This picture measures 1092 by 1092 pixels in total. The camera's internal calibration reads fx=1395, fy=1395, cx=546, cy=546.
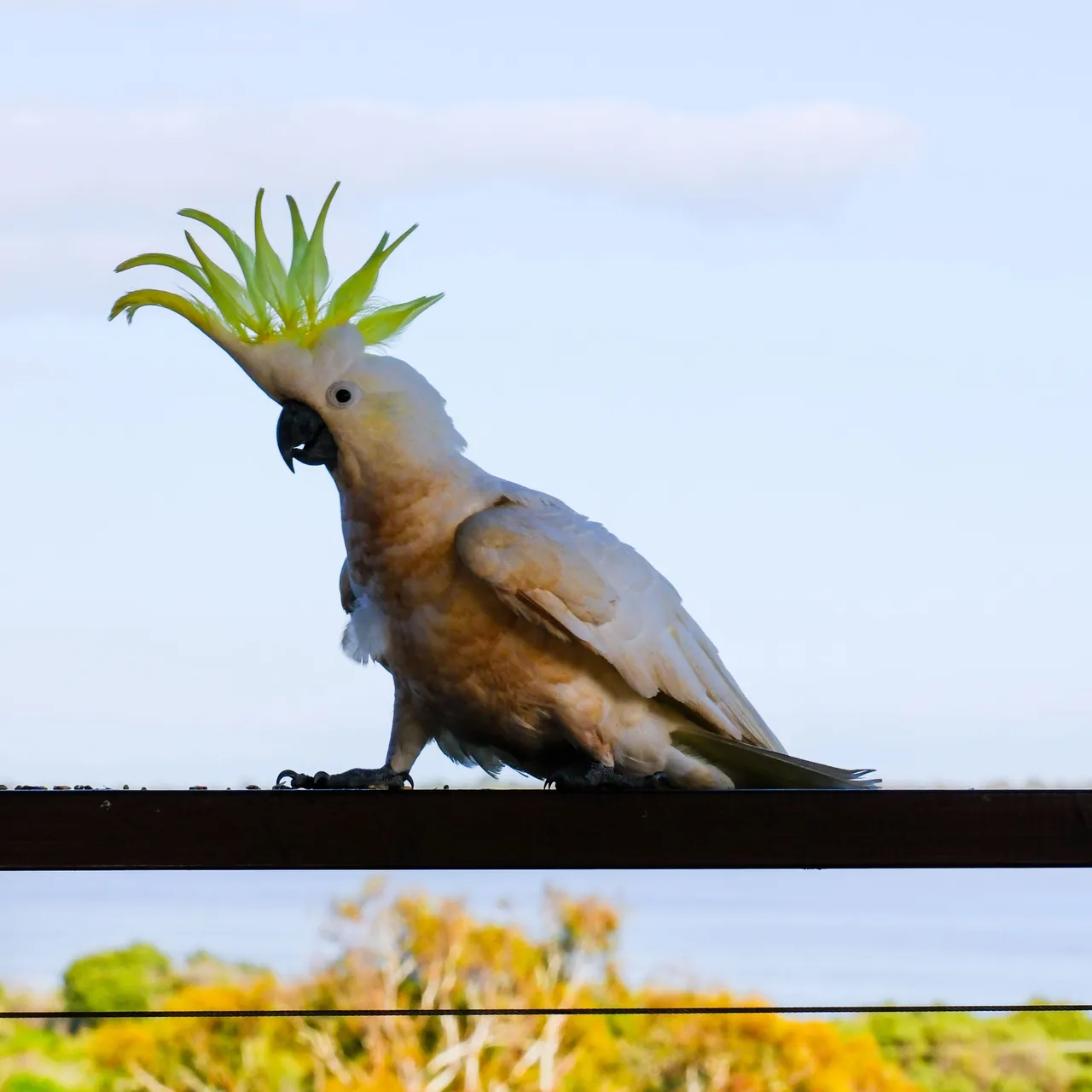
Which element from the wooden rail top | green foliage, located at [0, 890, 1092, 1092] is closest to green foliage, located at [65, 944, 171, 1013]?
green foliage, located at [0, 890, 1092, 1092]

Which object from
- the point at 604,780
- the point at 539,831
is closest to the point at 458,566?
the point at 604,780

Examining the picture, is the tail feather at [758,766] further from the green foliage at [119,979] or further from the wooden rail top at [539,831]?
the green foliage at [119,979]

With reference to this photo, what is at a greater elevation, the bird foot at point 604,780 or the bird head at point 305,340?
the bird head at point 305,340

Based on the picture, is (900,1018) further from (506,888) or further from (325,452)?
(325,452)

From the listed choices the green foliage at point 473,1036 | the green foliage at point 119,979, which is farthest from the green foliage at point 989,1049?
the green foliage at point 119,979

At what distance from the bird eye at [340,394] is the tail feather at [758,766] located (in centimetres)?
62

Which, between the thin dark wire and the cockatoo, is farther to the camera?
the cockatoo

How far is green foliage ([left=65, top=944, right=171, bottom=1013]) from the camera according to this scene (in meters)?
1.29

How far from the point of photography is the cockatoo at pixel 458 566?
1.76 metres

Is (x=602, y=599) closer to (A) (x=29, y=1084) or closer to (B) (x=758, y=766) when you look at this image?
(B) (x=758, y=766)

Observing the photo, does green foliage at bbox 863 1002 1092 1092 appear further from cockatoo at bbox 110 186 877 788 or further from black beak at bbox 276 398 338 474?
black beak at bbox 276 398 338 474

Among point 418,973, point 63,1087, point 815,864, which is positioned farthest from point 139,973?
point 815,864

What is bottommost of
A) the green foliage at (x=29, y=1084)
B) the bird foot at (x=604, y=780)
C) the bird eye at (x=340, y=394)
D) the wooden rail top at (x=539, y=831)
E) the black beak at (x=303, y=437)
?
the green foliage at (x=29, y=1084)

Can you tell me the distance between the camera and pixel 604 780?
1787 mm
